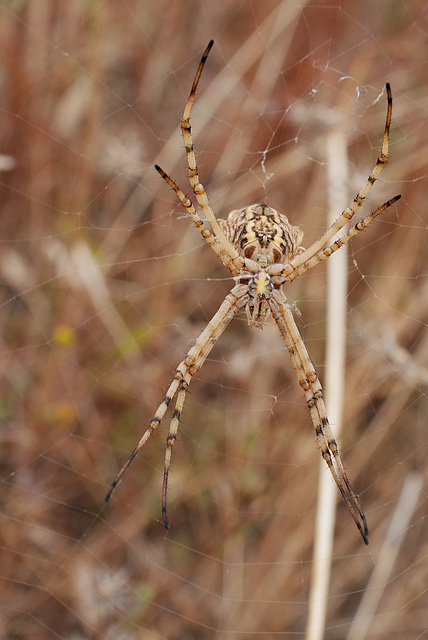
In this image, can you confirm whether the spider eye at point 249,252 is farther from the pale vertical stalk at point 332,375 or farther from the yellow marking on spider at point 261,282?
the pale vertical stalk at point 332,375

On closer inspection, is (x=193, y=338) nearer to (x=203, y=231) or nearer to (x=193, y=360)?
(x=193, y=360)

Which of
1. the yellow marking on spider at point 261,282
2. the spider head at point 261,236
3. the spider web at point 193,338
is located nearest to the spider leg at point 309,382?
the yellow marking on spider at point 261,282

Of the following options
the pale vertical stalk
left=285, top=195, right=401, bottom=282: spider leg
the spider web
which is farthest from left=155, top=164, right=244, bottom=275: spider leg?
the spider web

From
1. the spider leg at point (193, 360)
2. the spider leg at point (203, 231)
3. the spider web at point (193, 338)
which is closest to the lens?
the spider leg at point (203, 231)

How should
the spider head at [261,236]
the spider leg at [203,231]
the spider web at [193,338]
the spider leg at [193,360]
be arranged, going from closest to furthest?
the spider leg at [203,231] < the spider head at [261,236] < the spider leg at [193,360] < the spider web at [193,338]

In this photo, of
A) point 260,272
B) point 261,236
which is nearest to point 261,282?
point 260,272

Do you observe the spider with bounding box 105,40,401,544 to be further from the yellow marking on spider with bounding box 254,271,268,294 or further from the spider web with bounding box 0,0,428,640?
the spider web with bounding box 0,0,428,640
